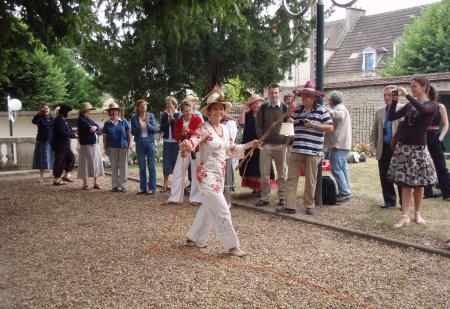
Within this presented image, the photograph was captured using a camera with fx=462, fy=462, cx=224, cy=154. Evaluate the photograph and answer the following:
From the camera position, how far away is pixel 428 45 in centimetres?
2312

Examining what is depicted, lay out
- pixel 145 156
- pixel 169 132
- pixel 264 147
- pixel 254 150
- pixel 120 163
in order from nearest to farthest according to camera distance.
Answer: pixel 264 147
pixel 254 150
pixel 169 132
pixel 145 156
pixel 120 163

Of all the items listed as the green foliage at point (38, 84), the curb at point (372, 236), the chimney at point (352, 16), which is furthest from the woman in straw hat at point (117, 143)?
→ the chimney at point (352, 16)

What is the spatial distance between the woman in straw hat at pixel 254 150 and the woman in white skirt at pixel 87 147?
11.4 feet

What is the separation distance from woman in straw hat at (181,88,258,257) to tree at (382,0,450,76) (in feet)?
68.2

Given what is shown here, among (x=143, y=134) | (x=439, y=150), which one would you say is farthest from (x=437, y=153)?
(x=143, y=134)

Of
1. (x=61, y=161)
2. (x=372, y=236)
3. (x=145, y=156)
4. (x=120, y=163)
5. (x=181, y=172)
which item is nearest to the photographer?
(x=372, y=236)

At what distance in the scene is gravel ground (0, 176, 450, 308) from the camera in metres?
3.99

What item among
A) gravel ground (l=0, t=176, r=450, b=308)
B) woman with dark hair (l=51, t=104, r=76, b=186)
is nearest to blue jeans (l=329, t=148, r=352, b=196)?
gravel ground (l=0, t=176, r=450, b=308)

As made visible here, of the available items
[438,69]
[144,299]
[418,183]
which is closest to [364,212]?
[418,183]

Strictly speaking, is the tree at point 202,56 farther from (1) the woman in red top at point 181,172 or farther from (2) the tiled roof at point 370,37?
(2) the tiled roof at point 370,37

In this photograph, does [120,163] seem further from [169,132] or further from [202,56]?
[202,56]

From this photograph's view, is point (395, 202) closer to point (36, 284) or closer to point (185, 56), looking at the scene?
point (36, 284)

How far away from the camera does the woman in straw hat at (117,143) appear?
31.4 feet

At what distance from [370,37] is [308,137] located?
2832 centimetres
